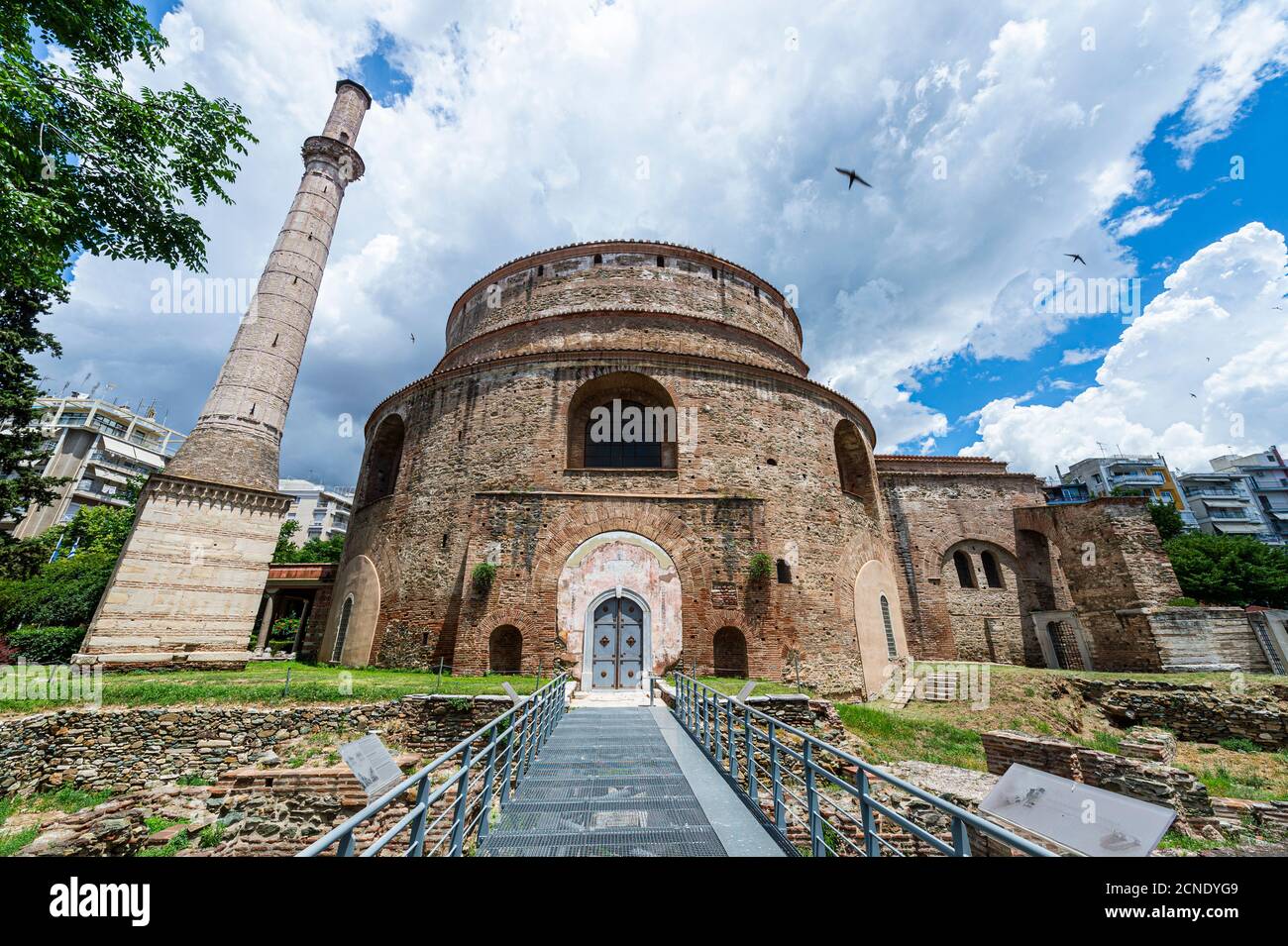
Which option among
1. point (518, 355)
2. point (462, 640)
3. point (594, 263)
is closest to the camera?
point (462, 640)

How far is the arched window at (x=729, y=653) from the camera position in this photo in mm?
12273

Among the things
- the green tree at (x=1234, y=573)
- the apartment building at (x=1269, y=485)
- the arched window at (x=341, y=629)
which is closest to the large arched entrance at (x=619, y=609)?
the arched window at (x=341, y=629)

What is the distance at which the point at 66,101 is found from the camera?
7.21 meters

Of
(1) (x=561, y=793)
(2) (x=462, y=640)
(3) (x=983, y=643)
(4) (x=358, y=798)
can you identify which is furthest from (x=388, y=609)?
(3) (x=983, y=643)

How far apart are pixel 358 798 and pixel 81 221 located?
9780 millimetres

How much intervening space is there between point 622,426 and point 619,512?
10.6 feet

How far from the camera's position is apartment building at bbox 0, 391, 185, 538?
3578 cm

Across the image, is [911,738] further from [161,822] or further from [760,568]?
[161,822]

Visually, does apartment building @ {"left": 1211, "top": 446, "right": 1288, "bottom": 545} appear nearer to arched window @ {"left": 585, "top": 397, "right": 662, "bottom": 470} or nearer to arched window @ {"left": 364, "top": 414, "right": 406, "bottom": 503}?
arched window @ {"left": 585, "top": 397, "right": 662, "bottom": 470}

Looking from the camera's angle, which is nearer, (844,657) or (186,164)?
(186,164)

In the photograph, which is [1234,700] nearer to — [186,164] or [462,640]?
[462,640]

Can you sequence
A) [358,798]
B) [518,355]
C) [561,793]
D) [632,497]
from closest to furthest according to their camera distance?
[561,793] < [358,798] < [632,497] < [518,355]

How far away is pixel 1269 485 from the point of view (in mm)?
50062

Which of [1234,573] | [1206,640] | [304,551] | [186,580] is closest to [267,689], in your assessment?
[186,580]
